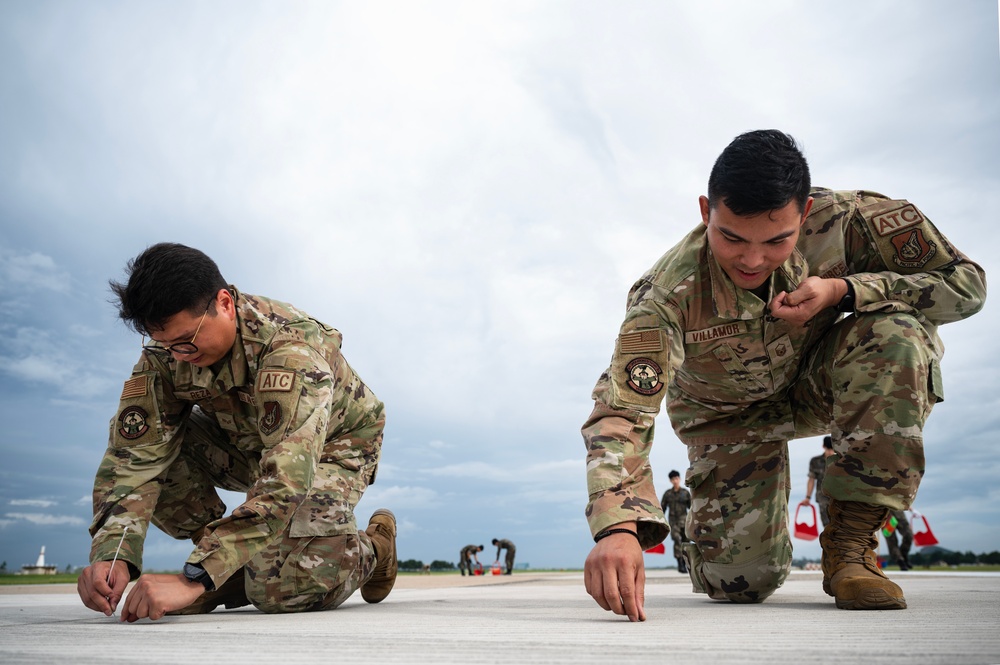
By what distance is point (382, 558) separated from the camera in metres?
3.99

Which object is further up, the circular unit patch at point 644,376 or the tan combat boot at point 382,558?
the circular unit patch at point 644,376

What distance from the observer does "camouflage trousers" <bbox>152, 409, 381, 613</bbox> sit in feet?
11.0

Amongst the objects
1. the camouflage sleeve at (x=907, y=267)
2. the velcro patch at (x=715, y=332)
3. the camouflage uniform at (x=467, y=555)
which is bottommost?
the camouflage uniform at (x=467, y=555)

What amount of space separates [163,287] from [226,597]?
4.86 feet

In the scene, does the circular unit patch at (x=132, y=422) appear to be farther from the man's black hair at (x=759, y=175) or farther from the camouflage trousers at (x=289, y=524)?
the man's black hair at (x=759, y=175)

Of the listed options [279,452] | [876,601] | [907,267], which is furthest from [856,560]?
[279,452]

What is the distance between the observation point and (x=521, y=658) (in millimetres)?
1400

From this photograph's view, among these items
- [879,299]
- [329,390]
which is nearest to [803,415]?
[879,299]

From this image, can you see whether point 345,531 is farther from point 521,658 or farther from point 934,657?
point 934,657

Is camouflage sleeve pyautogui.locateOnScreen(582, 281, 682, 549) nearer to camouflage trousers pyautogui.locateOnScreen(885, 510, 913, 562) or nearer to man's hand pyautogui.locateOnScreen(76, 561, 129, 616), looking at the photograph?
man's hand pyautogui.locateOnScreen(76, 561, 129, 616)

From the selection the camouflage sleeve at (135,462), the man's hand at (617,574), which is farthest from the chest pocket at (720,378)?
the camouflage sleeve at (135,462)

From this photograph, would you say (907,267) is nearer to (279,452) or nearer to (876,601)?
(876,601)

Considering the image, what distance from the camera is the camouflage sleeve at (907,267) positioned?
3.08 metres

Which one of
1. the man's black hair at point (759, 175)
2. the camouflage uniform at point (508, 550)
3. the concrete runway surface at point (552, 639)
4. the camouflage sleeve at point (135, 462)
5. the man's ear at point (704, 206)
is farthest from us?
the camouflage uniform at point (508, 550)
